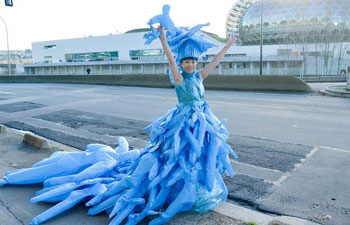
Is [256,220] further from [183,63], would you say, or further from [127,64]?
[127,64]

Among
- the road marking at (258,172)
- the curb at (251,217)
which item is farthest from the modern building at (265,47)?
the curb at (251,217)

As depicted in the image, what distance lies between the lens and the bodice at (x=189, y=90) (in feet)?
11.9

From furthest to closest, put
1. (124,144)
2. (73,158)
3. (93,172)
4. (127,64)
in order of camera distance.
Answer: (127,64) → (124,144) → (73,158) → (93,172)

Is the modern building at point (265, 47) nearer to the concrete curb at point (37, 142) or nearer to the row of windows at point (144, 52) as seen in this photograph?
the row of windows at point (144, 52)

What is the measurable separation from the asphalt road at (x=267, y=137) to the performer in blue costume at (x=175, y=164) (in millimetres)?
1087

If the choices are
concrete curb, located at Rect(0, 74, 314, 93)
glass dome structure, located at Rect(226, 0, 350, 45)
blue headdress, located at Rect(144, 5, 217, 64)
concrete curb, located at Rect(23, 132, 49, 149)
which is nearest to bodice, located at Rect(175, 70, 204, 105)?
blue headdress, located at Rect(144, 5, 217, 64)

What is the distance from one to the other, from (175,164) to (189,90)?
858 millimetres

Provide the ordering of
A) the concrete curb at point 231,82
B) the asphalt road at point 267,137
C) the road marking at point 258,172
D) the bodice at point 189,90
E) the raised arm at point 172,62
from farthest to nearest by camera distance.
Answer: the concrete curb at point 231,82
the road marking at point 258,172
the asphalt road at point 267,137
the bodice at point 189,90
the raised arm at point 172,62

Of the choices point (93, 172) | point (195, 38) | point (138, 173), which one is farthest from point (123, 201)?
point (195, 38)

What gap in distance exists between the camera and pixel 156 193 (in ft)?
11.6

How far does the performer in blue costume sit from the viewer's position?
3367 millimetres

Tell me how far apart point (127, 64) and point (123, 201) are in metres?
53.2

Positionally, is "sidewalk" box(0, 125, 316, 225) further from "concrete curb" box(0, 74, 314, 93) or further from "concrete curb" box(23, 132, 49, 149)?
"concrete curb" box(0, 74, 314, 93)

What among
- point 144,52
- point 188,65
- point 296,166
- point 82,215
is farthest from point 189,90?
point 144,52
